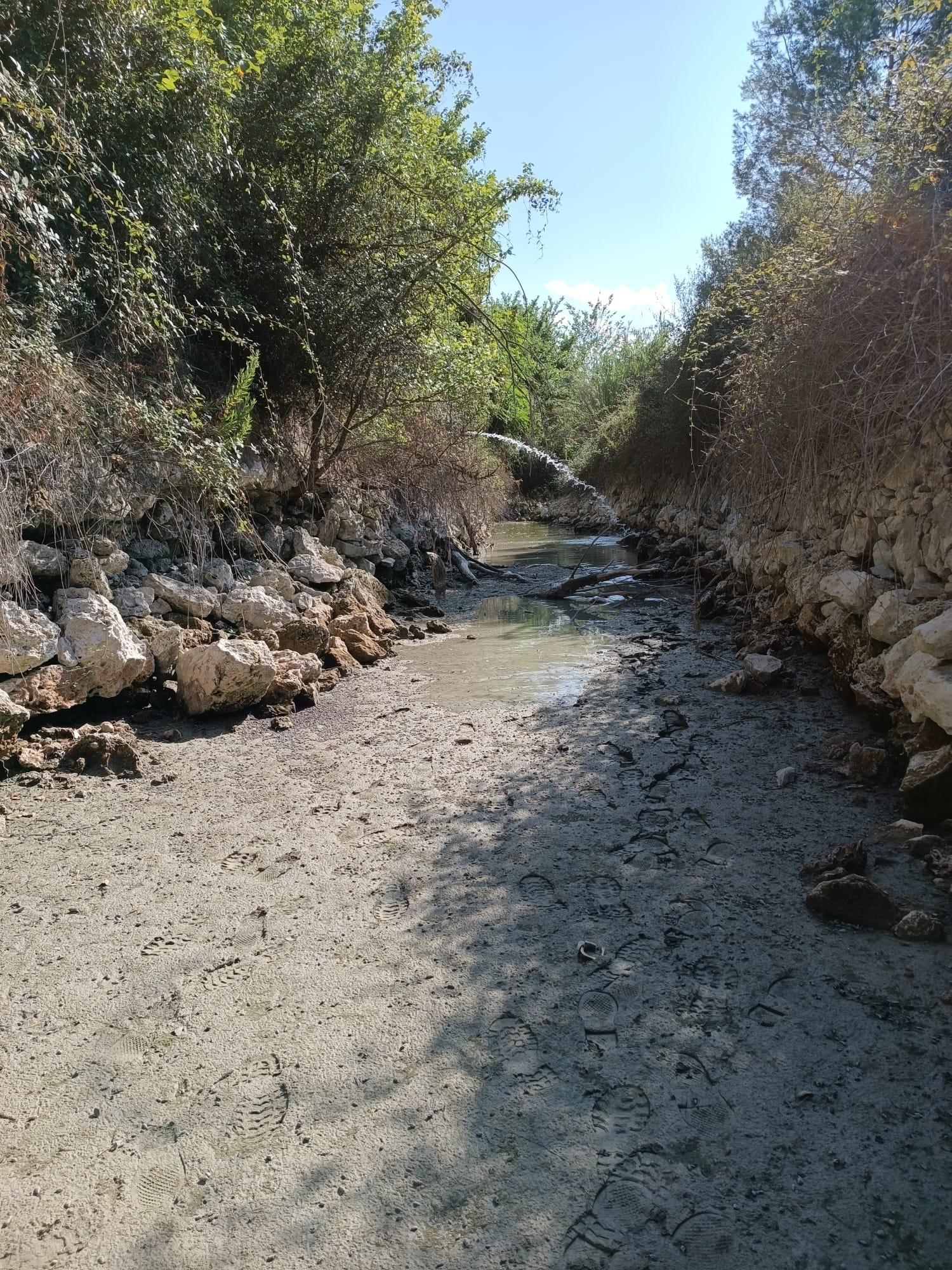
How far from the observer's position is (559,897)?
3223mm

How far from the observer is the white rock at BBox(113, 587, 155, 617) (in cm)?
584

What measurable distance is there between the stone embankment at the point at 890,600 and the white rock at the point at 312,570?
15.0 feet

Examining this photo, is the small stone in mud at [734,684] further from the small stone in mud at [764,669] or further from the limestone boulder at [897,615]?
the limestone boulder at [897,615]

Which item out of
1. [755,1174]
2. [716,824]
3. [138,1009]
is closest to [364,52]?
[716,824]

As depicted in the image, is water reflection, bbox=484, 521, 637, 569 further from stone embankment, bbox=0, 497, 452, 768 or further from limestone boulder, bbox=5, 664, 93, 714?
limestone boulder, bbox=5, 664, 93, 714

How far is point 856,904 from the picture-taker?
2.93m

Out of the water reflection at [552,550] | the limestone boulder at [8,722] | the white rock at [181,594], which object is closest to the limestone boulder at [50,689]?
the limestone boulder at [8,722]

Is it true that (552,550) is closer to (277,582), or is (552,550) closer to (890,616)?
(277,582)

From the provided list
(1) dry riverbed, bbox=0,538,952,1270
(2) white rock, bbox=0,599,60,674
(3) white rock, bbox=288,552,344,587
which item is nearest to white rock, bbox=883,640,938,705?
(1) dry riverbed, bbox=0,538,952,1270

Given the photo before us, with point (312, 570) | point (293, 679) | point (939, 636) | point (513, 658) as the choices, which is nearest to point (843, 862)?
point (939, 636)

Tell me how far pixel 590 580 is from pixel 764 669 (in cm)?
575

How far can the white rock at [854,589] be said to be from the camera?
214 inches

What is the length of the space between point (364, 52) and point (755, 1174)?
1070cm

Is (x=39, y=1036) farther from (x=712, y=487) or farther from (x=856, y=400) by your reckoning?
(x=712, y=487)
